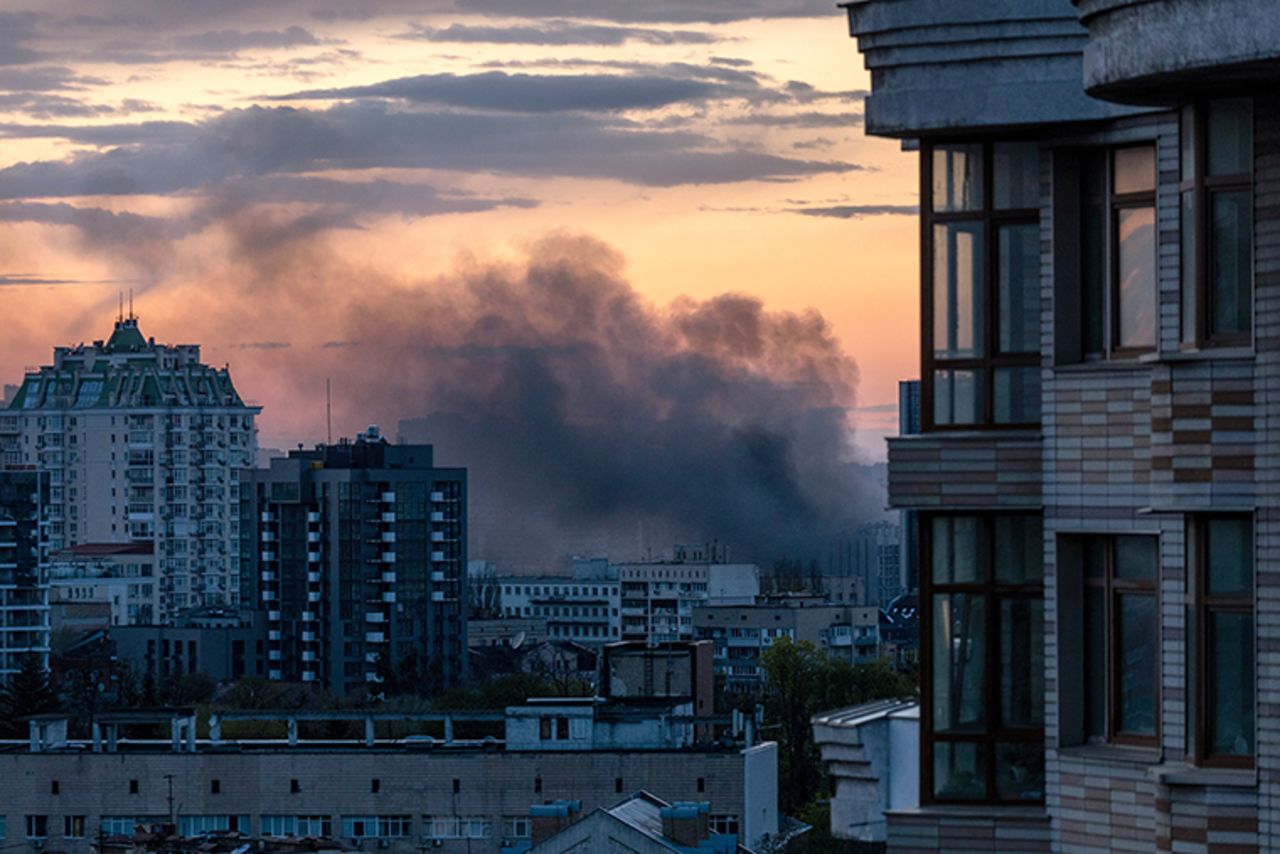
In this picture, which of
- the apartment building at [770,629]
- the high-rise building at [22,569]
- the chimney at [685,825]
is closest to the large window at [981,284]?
the chimney at [685,825]

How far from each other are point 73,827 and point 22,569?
58822 mm

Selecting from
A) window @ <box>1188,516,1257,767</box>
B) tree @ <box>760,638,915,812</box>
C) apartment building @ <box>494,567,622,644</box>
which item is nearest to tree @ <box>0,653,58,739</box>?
tree @ <box>760,638,915,812</box>

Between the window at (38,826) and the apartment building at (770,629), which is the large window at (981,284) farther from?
the apartment building at (770,629)

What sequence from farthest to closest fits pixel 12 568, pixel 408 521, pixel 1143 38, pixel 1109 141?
pixel 408 521, pixel 12 568, pixel 1109 141, pixel 1143 38

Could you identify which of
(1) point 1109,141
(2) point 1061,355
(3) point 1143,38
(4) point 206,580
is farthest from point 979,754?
(4) point 206,580

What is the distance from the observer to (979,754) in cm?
1187

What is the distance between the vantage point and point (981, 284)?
38.9ft

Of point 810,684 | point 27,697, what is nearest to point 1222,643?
point 810,684

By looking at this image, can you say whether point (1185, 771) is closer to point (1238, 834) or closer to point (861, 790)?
point (1238, 834)

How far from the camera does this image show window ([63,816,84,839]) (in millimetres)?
56562

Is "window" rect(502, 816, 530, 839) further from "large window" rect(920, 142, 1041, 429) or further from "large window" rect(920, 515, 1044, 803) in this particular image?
"large window" rect(920, 142, 1041, 429)

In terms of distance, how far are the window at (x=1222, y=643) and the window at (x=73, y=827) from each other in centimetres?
4855

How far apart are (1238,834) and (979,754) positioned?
208cm

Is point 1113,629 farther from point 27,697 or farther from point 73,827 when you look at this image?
point 27,697
